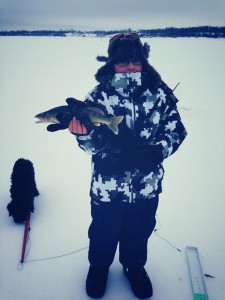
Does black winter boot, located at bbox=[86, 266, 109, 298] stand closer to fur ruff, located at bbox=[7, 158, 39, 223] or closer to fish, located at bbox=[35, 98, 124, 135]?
fur ruff, located at bbox=[7, 158, 39, 223]

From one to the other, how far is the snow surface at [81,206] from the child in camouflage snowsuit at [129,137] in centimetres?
57

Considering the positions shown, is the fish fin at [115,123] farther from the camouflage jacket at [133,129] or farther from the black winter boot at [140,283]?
the black winter boot at [140,283]

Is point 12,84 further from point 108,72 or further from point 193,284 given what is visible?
point 193,284

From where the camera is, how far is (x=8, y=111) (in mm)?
4680

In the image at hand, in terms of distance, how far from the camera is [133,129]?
142 cm

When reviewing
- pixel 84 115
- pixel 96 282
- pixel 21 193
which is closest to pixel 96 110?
pixel 84 115

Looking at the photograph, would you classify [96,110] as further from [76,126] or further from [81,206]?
[81,206]

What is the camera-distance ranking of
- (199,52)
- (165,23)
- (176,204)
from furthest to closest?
(199,52) → (176,204) → (165,23)

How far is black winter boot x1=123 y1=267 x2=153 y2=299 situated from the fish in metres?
1.03

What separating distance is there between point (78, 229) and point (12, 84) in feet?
16.1

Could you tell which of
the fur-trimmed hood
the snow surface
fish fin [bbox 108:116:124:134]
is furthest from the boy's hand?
the snow surface

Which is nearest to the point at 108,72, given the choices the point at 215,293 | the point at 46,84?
the point at 215,293

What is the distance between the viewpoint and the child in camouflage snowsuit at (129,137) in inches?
53.7

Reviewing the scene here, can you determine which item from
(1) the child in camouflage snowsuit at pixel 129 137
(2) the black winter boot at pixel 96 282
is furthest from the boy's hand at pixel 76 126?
(2) the black winter boot at pixel 96 282
